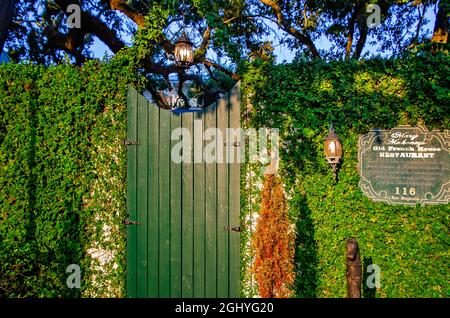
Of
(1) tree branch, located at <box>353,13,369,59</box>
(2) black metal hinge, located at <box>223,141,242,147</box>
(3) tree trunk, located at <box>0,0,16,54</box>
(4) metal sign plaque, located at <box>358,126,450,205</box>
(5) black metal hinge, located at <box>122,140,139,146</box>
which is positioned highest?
(1) tree branch, located at <box>353,13,369,59</box>

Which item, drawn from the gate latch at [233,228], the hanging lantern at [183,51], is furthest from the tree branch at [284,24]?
the gate latch at [233,228]

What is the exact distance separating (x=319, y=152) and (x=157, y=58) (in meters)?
9.14

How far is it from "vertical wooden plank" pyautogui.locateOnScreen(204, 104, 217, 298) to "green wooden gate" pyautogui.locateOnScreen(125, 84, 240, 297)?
0.5 inches

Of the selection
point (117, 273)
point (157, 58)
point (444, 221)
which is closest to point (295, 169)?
point (444, 221)

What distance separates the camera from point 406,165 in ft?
Answer: 11.8

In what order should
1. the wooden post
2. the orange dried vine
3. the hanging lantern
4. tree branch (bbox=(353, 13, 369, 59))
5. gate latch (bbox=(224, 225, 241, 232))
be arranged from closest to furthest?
the wooden post < the orange dried vine < gate latch (bbox=(224, 225, 241, 232)) < the hanging lantern < tree branch (bbox=(353, 13, 369, 59))

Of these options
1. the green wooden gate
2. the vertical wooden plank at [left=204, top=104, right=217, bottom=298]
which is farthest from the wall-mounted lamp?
the vertical wooden plank at [left=204, top=104, right=217, bottom=298]

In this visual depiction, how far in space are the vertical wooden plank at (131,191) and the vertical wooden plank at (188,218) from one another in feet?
2.27

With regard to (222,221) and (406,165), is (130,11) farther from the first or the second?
(406,165)

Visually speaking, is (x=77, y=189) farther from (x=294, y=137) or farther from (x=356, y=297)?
(x=356, y=297)

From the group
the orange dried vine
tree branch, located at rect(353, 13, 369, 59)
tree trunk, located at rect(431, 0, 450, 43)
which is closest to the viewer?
the orange dried vine

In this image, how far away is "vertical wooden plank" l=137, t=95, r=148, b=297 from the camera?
4.07 metres

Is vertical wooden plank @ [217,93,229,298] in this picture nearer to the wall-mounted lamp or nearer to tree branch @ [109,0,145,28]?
the wall-mounted lamp

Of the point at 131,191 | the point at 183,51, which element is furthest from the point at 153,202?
the point at 183,51
